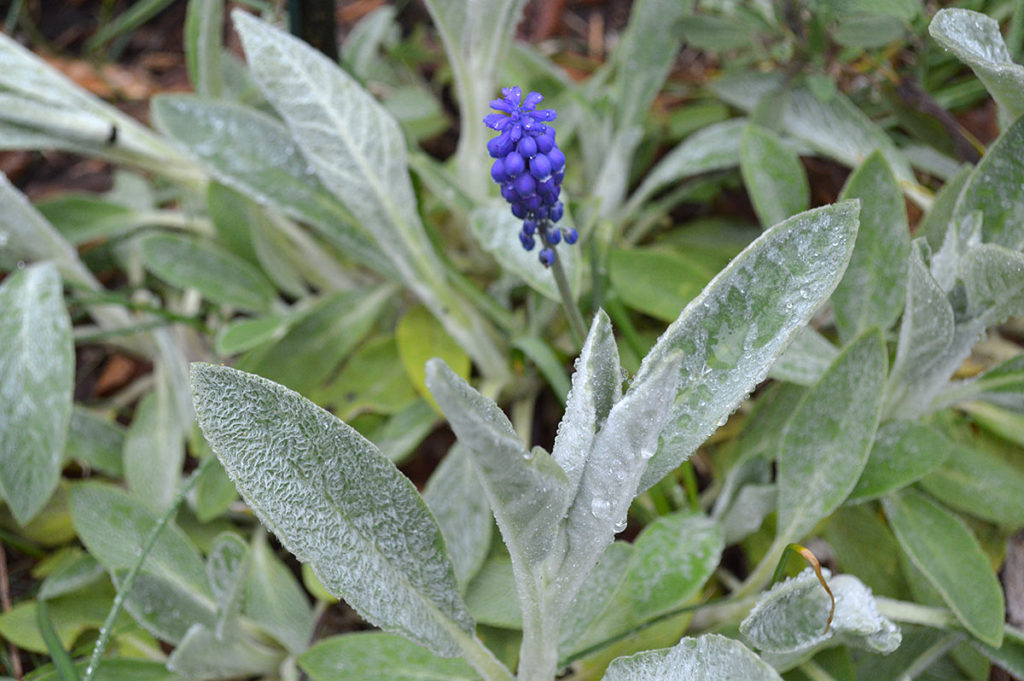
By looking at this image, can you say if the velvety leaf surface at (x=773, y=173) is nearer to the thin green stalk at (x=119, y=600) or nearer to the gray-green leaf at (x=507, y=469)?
the gray-green leaf at (x=507, y=469)

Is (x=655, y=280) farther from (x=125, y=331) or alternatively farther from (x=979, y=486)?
(x=125, y=331)

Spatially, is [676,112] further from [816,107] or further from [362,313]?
[362,313]

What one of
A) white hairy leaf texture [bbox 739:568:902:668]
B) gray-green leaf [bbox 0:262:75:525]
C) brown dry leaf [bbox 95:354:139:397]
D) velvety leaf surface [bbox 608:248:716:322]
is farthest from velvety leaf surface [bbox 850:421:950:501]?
brown dry leaf [bbox 95:354:139:397]

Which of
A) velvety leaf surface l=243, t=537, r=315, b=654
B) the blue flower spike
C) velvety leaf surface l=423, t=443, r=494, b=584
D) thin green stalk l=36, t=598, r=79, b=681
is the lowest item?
velvety leaf surface l=243, t=537, r=315, b=654

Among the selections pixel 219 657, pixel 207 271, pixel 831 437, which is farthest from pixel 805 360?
pixel 207 271

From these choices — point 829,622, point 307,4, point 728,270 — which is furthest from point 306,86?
point 829,622

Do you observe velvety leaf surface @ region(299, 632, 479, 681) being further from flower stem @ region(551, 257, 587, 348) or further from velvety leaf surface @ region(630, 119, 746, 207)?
velvety leaf surface @ region(630, 119, 746, 207)
